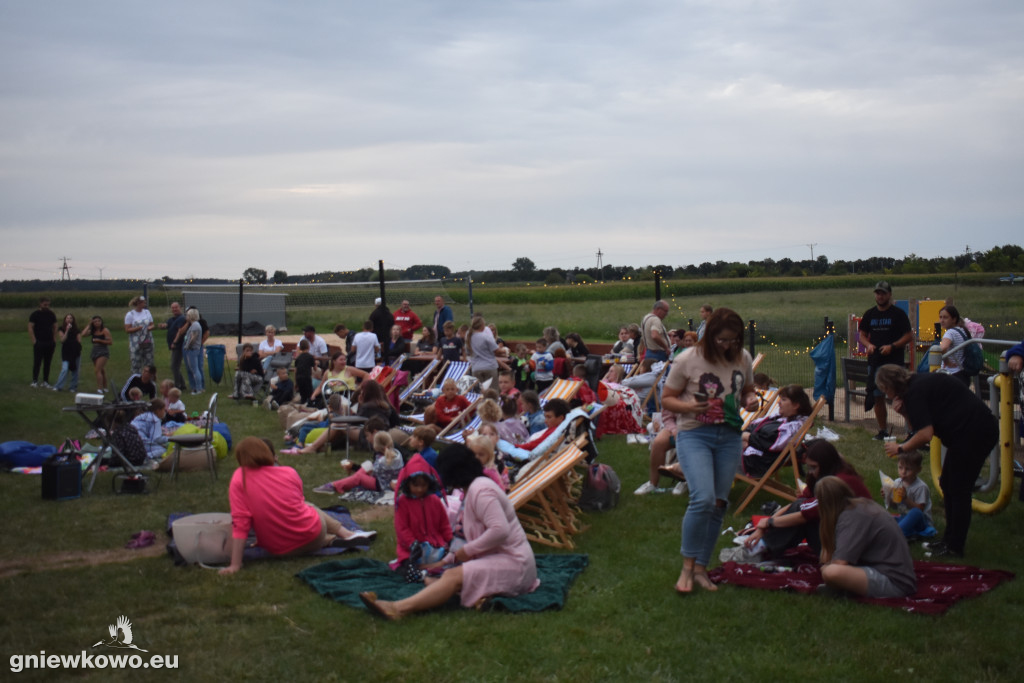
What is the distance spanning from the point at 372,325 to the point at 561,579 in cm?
1094

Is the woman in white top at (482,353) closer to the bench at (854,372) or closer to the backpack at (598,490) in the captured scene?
the bench at (854,372)

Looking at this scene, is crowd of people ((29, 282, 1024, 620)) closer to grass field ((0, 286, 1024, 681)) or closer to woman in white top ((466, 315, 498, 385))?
grass field ((0, 286, 1024, 681))

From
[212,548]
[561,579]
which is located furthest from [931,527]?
[212,548]

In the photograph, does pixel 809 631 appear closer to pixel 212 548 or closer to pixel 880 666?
pixel 880 666

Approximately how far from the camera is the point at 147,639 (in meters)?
4.35

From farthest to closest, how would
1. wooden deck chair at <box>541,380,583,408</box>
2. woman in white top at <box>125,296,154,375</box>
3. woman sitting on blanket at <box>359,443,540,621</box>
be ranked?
woman in white top at <box>125,296,154,375</box> → wooden deck chair at <box>541,380,583,408</box> → woman sitting on blanket at <box>359,443,540,621</box>

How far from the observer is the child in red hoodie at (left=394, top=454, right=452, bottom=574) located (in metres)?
5.29

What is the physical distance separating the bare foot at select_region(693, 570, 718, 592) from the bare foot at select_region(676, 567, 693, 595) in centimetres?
7

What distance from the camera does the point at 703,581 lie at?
4961 millimetres

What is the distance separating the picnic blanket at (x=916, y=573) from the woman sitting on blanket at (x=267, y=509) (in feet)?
8.85

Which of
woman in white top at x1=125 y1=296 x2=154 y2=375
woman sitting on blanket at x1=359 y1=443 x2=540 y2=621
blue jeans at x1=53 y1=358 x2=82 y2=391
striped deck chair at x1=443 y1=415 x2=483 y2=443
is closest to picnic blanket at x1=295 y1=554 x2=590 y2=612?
woman sitting on blanket at x1=359 y1=443 x2=540 y2=621

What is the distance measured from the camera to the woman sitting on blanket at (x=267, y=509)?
5.60m

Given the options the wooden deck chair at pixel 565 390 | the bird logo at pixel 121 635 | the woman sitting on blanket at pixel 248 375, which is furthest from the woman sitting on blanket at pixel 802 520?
the woman sitting on blanket at pixel 248 375

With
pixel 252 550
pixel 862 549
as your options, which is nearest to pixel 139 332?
pixel 252 550
